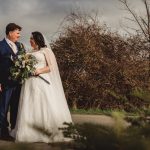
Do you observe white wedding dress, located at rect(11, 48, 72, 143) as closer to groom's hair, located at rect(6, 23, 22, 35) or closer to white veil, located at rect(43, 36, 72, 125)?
white veil, located at rect(43, 36, 72, 125)

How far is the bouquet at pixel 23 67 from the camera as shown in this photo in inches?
417

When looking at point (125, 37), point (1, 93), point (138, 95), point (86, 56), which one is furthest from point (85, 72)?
point (138, 95)

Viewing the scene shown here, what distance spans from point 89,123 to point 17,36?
9.09 meters

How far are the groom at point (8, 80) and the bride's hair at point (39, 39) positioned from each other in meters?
0.47

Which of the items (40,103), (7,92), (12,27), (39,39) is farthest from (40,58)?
(7,92)

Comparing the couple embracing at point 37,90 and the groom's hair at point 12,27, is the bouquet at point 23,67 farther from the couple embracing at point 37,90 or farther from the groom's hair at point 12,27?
the groom's hair at point 12,27

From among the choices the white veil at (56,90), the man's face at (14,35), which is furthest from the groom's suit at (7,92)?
the white veil at (56,90)

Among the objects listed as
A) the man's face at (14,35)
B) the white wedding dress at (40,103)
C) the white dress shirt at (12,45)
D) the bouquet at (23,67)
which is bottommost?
the white wedding dress at (40,103)

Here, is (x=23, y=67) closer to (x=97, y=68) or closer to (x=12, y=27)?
(x=12, y=27)

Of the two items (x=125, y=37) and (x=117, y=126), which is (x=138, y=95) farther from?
(x=125, y=37)

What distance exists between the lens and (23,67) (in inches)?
421

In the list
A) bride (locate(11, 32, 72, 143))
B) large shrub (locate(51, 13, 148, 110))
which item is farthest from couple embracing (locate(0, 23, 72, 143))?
large shrub (locate(51, 13, 148, 110))

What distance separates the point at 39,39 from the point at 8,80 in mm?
1090

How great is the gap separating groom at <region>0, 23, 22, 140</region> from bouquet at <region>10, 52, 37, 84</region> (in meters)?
0.24
